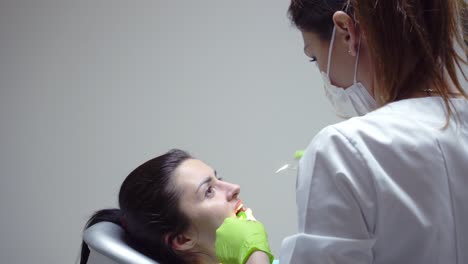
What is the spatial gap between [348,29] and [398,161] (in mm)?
265

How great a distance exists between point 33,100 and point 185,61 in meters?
0.78

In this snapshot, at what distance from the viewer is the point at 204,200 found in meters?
1.61

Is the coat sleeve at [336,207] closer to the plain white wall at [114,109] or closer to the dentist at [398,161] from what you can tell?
the dentist at [398,161]

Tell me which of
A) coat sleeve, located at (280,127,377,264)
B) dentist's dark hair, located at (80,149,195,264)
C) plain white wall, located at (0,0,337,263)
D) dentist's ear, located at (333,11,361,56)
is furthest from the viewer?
plain white wall, located at (0,0,337,263)

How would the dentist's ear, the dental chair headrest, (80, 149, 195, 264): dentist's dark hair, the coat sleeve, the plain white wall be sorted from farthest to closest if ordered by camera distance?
the plain white wall → (80, 149, 195, 264): dentist's dark hair → the dental chair headrest → the dentist's ear → the coat sleeve

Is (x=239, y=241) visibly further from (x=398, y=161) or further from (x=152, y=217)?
(x=398, y=161)

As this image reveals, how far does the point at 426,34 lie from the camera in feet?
2.84

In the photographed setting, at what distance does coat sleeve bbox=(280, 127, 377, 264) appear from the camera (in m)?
0.79

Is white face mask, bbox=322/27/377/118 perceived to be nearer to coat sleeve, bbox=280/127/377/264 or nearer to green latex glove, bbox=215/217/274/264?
coat sleeve, bbox=280/127/377/264

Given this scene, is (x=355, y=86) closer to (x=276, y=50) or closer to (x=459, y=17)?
(x=459, y=17)

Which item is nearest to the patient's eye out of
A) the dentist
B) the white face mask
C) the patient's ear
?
the patient's ear

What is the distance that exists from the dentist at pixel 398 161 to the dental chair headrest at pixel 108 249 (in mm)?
497

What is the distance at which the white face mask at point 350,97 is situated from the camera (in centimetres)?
104

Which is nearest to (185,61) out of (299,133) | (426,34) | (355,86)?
(299,133)
